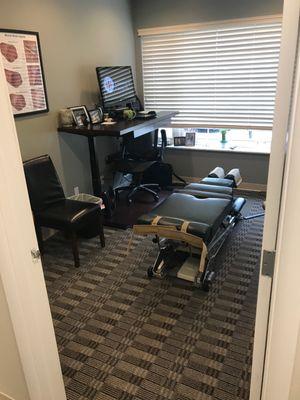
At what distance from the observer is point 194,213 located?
2.60 m

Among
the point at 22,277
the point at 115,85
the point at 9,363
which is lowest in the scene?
the point at 9,363

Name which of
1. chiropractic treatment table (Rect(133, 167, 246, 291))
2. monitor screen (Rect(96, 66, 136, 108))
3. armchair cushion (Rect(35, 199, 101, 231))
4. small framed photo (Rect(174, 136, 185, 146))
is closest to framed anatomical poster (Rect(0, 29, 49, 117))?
monitor screen (Rect(96, 66, 136, 108))

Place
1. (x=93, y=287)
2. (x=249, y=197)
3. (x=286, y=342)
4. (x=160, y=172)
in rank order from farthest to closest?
(x=160, y=172)
(x=249, y=197)
(x=93, y=287)
(x=286, y=342)

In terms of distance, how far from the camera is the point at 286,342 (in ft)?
3.26

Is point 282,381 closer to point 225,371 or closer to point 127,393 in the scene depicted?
point 225,371

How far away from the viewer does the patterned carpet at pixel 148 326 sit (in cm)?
176

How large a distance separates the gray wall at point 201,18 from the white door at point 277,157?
11.4 ft

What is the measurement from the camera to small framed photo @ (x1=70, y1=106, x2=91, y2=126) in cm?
340

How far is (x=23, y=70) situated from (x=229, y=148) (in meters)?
2.73

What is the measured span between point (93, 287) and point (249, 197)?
250 cm

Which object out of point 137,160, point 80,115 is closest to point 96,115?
point 80,115

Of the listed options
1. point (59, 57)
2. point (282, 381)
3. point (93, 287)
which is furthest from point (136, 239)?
point (282, 381)

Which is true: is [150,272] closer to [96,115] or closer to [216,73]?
[96,115]

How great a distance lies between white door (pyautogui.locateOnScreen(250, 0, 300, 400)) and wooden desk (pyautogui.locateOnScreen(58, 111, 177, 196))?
2.42m
